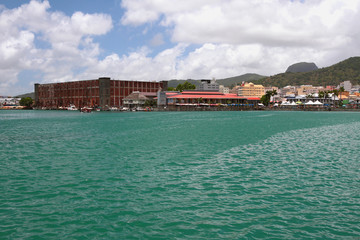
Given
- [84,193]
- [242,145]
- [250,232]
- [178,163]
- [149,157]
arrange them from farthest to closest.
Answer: [242,145]
[149,157]
[178,163]
[84,193]
[250,232]

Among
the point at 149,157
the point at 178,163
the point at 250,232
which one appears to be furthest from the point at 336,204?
the point at 149,157

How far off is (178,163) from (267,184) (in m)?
9.03

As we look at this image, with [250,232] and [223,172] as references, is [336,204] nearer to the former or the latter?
[250,232]

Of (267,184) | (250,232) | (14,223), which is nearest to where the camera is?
(250,232)

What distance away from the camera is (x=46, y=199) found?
1708 centimetres

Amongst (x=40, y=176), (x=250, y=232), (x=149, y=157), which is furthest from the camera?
(x=149, y=157)

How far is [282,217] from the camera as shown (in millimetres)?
14328

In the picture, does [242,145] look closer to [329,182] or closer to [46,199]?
[329,182]

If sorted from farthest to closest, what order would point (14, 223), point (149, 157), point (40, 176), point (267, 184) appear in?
point (149, 157)
point (40, 176)
point (267, 184)
point (14, 223)

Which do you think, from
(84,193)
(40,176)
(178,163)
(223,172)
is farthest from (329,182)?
(40,176)

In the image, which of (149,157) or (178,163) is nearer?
(178,163)

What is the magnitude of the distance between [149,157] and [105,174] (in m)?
7.74

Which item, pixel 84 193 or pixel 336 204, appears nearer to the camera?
pixel 336 204

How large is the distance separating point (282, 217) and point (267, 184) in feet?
18.5
